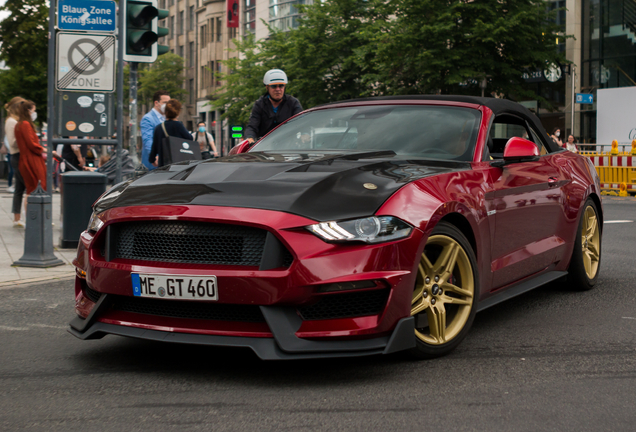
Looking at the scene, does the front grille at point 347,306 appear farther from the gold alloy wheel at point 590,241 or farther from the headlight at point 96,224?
the gold alloy wheel at point 590,241

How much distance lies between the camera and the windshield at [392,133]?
4.95 m

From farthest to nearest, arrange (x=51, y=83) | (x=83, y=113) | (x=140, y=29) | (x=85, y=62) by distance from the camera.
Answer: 1. (x=140, y=29)
2. (x=83, y=113)
3. (x=85, y=62)
4. (x=51, y=83)

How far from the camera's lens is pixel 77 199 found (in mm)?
9023

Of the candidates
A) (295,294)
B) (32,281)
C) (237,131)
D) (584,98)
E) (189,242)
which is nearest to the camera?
(295,294)

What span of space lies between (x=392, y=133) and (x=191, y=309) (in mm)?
1912

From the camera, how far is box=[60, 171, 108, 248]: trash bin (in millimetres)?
9023

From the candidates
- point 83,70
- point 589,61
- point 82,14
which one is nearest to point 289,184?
point 83,70

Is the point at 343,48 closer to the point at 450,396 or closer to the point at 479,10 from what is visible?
the point at 479,10

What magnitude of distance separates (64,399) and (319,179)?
1486mm

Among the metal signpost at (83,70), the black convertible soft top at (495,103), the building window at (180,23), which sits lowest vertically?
the black convertible soft top at (495,103)

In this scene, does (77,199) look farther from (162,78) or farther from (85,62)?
(162,78)

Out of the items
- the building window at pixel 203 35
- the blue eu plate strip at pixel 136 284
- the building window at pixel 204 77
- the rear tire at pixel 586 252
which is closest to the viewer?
the blue eu plate strip at pixel 136 284

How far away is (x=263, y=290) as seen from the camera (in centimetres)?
Answer: 358

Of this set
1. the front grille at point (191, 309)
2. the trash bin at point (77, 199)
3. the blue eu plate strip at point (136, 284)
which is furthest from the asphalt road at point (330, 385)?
the trash bin at point (77, 199)
